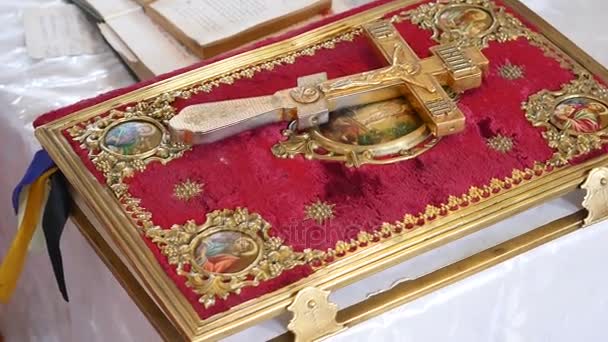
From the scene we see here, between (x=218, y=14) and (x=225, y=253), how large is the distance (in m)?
0.49

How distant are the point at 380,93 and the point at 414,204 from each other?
6.6 inches

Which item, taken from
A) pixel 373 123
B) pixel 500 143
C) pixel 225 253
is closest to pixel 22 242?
pixel 225 253

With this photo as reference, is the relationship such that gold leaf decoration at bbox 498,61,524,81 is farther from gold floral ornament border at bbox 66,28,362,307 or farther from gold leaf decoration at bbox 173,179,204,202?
gold leaf decoration at bbox 173,179,204,202

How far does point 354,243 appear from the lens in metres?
0.85

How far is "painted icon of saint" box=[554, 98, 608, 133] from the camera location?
0.97m

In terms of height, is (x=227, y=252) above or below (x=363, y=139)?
below

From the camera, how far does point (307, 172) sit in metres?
0.91

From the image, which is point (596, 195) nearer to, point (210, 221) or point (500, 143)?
point (500, 143)

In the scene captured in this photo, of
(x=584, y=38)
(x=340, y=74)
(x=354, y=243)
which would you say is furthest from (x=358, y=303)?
(x=584, y=38)

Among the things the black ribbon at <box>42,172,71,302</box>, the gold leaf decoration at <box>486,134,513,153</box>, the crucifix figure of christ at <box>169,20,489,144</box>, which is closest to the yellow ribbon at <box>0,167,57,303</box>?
the black ribbon at <box>42,172,71,302</box>

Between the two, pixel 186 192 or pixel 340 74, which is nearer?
pixel 186 192

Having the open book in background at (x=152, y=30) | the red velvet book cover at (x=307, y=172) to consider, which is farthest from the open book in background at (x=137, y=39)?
the red velvet book cover at (x=307, y=172)

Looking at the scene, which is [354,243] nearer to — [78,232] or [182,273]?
[182,273]

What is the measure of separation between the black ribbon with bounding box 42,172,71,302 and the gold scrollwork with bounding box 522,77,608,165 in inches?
19.3
